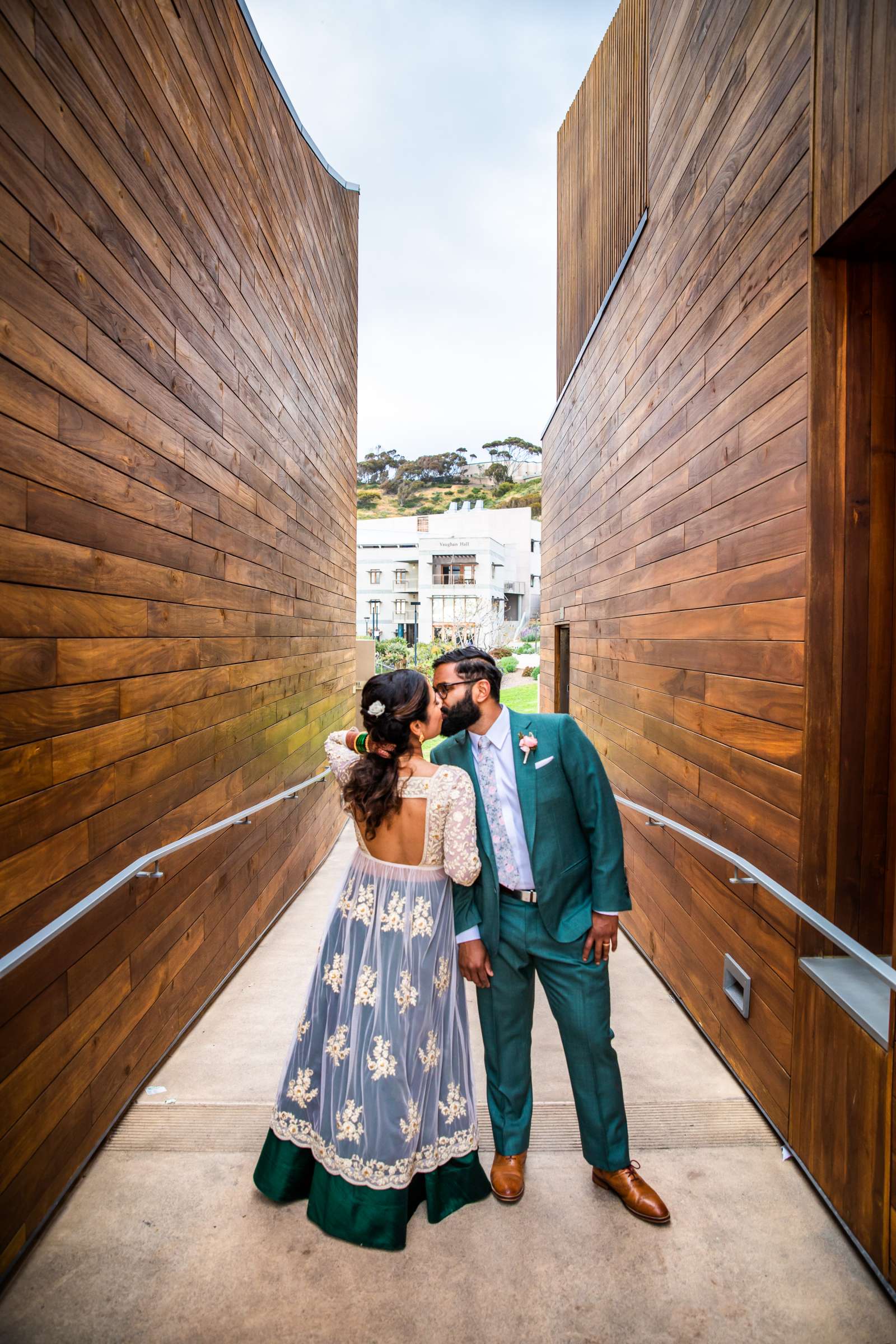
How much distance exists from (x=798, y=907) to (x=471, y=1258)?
122cm

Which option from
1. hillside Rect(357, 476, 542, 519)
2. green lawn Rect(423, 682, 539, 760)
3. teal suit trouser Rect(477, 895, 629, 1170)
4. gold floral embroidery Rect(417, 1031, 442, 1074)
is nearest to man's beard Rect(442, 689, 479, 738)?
teal suit trouser Rect(477, 895, 629, 1170)

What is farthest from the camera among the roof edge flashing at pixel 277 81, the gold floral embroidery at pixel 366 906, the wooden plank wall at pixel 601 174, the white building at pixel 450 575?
the white building at pixel 450 575

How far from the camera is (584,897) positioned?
204 centimetres

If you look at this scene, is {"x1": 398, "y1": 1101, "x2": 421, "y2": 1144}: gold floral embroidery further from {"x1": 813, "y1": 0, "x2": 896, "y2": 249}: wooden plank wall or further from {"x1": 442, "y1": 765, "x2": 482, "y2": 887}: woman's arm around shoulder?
{"x1": 813, "y1": 0, "x2": 896, "y2": 249}: wooden plank wall

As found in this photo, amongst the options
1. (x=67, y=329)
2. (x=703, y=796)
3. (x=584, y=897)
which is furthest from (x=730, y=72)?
(x=584, y=897)

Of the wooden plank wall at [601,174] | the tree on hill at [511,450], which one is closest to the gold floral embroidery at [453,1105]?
the wooden plank wall at [601,174]

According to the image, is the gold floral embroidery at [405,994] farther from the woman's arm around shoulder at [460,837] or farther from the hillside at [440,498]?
the hillside at [440,498]

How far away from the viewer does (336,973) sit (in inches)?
73.5

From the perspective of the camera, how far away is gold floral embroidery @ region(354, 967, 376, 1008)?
5.90 ft

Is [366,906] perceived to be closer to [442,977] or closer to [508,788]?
[442,977]

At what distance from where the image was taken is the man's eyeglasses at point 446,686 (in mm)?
2064

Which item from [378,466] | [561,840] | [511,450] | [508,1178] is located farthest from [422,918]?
[511,450]

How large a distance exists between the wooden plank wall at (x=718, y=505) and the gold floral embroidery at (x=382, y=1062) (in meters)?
1.20

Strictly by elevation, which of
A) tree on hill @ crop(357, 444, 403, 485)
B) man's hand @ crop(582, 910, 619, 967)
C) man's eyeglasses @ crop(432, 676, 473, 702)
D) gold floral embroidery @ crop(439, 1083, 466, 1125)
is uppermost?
tree on hill @ crop(357, 444, 403, 485)
